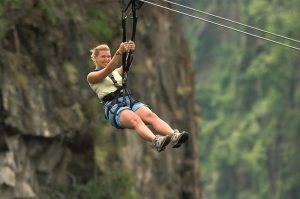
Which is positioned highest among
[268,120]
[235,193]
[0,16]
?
[0,16]

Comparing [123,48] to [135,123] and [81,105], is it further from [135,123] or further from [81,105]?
[81,105]

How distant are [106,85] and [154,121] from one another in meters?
1.03

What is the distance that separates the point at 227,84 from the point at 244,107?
5.30 m

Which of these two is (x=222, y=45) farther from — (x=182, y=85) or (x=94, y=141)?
(x=94, y=141)

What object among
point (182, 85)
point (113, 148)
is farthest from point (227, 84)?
point (113, 148)

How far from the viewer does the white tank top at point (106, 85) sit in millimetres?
14602

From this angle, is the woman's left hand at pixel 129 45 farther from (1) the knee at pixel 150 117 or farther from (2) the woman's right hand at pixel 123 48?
(1) the knee at pixel 150 117

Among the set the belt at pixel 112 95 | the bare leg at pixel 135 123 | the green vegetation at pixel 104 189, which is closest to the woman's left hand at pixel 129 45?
the bare leg at pixel 135 123

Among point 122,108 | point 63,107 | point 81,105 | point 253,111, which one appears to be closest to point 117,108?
point 122,108

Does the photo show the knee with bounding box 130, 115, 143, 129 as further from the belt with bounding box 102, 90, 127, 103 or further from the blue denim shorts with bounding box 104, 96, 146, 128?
the belt with bounding box 102, 90, 127, 103

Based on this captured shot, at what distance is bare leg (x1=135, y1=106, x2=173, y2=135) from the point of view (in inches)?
545

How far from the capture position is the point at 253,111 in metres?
91.4

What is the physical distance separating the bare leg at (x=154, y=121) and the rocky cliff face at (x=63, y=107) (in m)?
9.62

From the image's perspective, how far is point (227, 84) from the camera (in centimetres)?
9988
